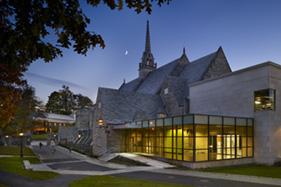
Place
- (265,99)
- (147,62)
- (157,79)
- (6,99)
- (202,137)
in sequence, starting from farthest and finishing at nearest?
(147,62) → (157,79) → (265,99) → (202,137) → (6,99)

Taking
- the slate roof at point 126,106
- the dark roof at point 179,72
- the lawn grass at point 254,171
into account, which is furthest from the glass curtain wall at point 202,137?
the dark roof at point 179,72

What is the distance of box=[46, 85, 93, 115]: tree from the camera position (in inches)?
4523

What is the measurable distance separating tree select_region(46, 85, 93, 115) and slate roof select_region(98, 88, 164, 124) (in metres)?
80.2

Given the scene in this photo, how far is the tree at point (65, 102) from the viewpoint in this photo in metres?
115

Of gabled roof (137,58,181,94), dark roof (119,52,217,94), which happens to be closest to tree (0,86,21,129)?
dark roof (119,52,217,94)

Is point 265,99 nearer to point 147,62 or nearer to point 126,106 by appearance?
point 126,106

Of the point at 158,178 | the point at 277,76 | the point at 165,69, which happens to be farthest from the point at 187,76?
the point at 158,178

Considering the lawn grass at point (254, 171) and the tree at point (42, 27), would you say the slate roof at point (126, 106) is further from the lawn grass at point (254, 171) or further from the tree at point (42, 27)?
the tree at point (42, 27)

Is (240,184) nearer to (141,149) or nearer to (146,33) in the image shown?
(141,149)

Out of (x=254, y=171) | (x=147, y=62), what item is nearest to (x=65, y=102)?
(x=147, y=62)

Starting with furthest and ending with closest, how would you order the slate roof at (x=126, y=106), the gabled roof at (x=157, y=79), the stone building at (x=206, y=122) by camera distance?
the gabled roof at (x=157, y=79)
the slate roof at (x=126, y=106)
the stone building at (x=206, y=122)

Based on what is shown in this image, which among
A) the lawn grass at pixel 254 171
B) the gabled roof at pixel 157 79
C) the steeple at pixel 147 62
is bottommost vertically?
the lawn grass at pixel 254 171

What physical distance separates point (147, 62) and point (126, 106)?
30.0 metres

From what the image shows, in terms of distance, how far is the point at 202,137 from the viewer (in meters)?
22.5
